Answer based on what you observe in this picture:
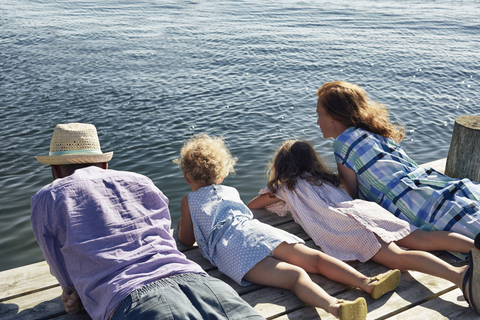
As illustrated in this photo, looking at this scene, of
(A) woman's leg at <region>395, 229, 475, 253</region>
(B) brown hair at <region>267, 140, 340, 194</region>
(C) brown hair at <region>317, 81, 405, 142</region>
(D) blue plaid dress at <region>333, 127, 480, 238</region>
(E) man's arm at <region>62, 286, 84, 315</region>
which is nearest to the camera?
(E) man's arm at <region>62, 286, 84, 315</region>

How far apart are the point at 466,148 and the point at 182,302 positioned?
3.50 meters

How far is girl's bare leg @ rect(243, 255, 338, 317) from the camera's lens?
8.04 ft

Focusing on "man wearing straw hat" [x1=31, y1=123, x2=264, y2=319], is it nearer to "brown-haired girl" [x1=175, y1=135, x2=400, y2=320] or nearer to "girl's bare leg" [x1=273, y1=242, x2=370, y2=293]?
"brown-haired girl" [x1=175, y1=135, x2=400, y2=320]

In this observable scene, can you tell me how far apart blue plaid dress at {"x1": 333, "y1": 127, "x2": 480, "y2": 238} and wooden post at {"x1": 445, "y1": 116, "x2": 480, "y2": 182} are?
0.93 meters

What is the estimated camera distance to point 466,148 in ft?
13.6

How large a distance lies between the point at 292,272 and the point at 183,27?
17.3 metres

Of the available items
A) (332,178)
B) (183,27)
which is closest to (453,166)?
(332,178)

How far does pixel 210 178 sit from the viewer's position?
314 cm

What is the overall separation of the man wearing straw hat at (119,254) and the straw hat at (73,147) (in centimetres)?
13

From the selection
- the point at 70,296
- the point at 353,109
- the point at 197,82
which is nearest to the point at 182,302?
the point at 70,296

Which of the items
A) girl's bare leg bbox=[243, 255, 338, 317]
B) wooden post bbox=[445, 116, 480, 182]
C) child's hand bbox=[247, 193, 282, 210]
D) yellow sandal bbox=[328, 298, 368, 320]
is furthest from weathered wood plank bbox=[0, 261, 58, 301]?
wooden post bbox=[445, 116, 480, 182]

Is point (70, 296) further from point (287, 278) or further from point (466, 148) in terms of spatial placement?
point (466, 148)

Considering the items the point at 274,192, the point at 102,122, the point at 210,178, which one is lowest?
the point at 102,122

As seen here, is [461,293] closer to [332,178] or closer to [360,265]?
[360,265]
